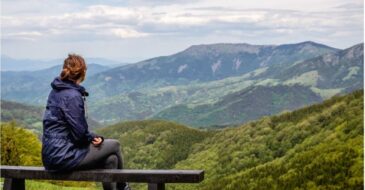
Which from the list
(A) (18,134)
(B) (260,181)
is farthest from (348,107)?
(A) (18,134)

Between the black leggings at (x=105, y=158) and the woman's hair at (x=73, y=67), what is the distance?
1444 millimetres

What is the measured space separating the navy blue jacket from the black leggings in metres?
0.12

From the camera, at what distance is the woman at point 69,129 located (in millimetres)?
10734

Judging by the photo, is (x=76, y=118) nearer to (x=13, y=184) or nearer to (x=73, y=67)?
(x=73, y=67)

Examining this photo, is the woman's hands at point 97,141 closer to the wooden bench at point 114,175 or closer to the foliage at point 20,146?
the wooden bench at point 114,175

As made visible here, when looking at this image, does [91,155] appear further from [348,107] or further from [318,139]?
[348,107]

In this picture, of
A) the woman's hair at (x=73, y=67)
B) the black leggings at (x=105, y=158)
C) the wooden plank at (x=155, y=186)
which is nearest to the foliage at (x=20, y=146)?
the black leggings at (x=105, y=158)

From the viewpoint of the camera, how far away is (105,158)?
440 inches

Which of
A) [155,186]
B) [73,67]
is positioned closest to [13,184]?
[73,67]

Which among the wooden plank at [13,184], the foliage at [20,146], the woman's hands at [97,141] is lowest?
the foliage at [20,146]

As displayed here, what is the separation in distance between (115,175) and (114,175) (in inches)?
0.9

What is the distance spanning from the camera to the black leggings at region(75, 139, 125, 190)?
11.0 meters

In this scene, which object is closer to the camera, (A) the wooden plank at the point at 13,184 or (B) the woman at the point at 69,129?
(B) the woman at the point at 69,129

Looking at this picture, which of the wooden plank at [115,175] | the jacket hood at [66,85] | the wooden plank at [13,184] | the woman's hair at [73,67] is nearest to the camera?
the wooden plank at [115,175]
